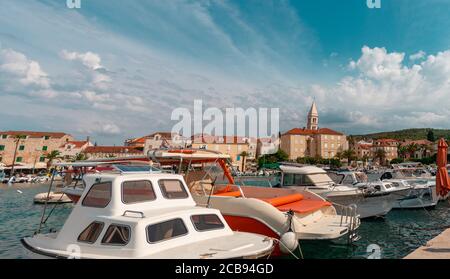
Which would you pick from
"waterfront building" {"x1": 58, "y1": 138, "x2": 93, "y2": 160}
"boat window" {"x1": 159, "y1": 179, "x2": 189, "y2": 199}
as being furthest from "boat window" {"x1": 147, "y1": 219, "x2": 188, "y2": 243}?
"waterfront building" {"x1": 58, "y1": 138, "x2": 93, "y2": 160}

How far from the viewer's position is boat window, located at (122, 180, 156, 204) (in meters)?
8.73

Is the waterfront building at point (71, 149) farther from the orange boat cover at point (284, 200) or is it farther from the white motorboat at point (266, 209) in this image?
the orange boat cover at point (284, 200)

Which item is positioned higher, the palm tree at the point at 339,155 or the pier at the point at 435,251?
the pier at the point at 435,251

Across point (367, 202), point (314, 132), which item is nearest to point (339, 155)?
point (314, 132)

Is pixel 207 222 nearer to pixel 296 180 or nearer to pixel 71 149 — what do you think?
pixel 296 180

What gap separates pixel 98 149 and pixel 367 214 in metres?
102

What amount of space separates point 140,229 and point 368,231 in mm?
13925

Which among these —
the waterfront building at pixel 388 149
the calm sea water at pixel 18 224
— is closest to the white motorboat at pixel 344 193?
the calm sea water at pixel 18 224

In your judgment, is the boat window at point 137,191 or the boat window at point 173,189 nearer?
the boat window at point 137,191

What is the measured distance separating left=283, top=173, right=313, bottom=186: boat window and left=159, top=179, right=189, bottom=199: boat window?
40.7 feet

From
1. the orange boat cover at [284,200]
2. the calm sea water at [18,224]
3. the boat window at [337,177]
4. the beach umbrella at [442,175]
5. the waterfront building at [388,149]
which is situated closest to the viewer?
the orange boat cover at [284,200]

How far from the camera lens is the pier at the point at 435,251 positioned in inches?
343
